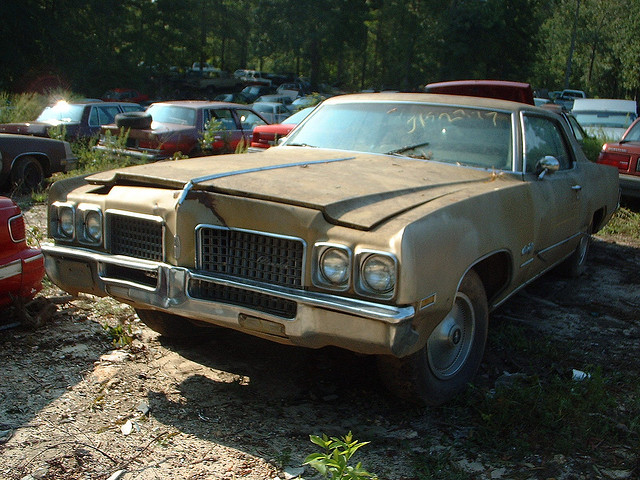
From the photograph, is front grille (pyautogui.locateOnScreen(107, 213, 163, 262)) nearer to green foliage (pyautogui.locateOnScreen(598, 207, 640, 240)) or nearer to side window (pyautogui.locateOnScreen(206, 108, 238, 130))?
green foliage (pyautogui.locateOnScreen(598, 207, 640, 240))

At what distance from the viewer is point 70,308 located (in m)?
5.05

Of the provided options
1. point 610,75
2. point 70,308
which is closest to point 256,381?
point 70,308

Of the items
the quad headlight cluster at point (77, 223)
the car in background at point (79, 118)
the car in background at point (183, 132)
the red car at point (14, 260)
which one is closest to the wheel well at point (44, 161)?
the car in background at point (183, 132)

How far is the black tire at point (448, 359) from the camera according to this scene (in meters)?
3.43

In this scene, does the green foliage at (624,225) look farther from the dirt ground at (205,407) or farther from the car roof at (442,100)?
the car roof at (442,100)

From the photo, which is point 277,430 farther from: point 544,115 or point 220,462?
point 544,115

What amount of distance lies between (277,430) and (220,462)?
0.39 metres

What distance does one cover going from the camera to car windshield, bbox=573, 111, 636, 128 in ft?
54.2

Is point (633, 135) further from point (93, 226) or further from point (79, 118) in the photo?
point (79, 118)

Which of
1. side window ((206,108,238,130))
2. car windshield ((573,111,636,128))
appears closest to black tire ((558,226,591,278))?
side window ((206,108,238,130))

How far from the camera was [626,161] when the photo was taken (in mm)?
9438

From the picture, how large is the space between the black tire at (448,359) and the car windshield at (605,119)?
1425cm

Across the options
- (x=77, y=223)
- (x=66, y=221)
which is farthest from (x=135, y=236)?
(x=66, y=221)

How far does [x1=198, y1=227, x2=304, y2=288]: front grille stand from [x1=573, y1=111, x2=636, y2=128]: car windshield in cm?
1513
